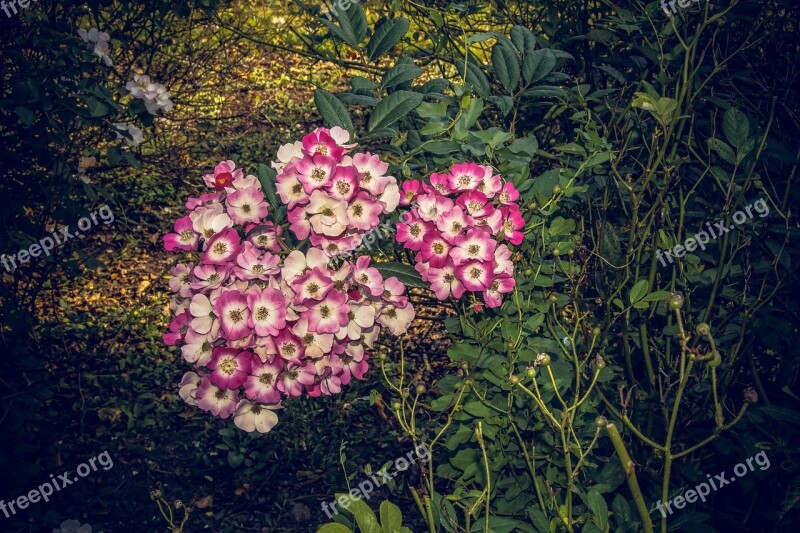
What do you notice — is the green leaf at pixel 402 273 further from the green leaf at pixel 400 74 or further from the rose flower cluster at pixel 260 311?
the green leaf at pixel 400 74

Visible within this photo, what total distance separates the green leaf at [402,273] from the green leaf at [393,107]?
12.3 inches

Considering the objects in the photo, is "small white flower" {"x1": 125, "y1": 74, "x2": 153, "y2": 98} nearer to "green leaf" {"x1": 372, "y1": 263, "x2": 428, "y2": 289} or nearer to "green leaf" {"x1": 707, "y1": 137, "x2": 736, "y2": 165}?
"green leaf" {"x1": 372, "y1": 263, "x2": 428, "y2": 289}

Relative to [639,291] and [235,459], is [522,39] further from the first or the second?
[235,459]

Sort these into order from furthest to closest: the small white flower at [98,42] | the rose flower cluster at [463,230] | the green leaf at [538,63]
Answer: the small white flower at [98,42], the green leaf at [538,63], the rose flower cluster at [463,230]

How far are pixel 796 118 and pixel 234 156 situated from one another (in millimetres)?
3123

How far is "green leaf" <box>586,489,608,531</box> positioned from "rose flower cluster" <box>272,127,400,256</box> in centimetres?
69

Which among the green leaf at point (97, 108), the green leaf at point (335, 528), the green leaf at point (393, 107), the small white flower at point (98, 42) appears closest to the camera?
the green leaf at point (335, 528)

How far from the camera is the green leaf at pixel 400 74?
5.41 ft

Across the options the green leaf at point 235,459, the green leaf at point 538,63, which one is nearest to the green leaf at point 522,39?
the green leaf at point 538,63

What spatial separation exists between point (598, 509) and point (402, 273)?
645 millimetres

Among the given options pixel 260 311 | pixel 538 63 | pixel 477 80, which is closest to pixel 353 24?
pixel 477 80

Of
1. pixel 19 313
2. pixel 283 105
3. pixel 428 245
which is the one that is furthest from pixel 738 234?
pixel 283 105

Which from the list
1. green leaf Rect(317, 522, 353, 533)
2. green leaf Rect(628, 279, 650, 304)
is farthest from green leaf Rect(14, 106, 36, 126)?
green leaf Rect(628, 279, 650, 304)

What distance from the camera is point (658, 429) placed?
1861 millimetres
